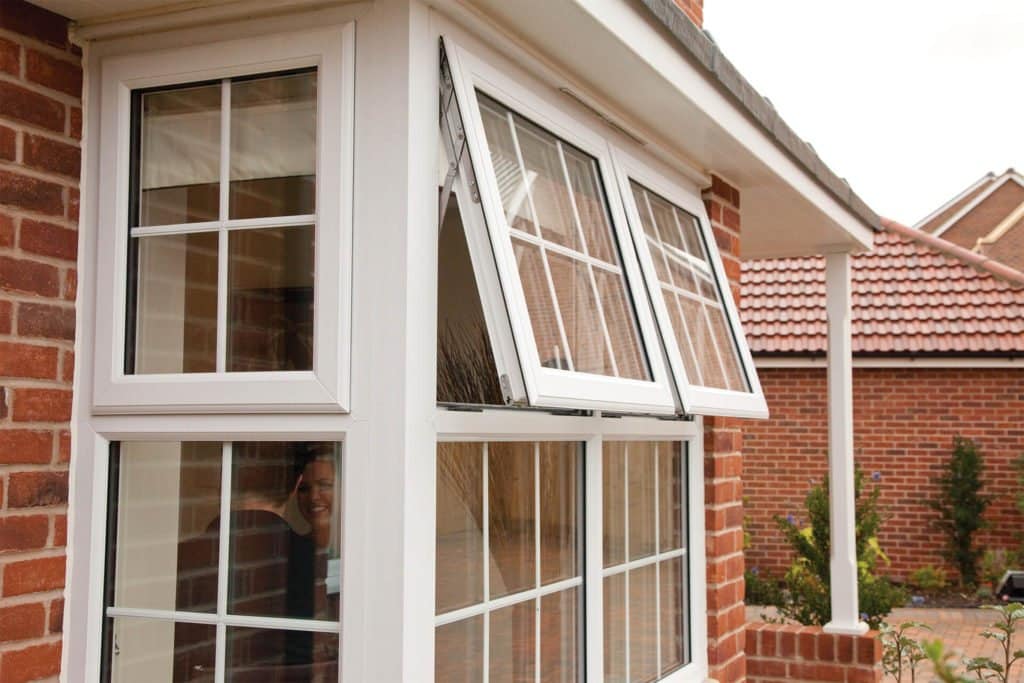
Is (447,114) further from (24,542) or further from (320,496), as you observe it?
(24,542)

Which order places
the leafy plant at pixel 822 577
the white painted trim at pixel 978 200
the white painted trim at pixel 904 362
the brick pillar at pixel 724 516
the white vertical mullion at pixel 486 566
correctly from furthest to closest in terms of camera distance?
the white painted trim at pixel 978 200 → the white painted trim at pixel 904 362 → the leafy plant at pixel 822 577 → the brick pillar at pixel 724 516 → the white vertical mullion at pixel 486 566

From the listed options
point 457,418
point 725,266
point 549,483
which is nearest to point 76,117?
point 457,418

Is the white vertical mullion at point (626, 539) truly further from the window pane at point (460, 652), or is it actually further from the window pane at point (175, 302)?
the window pane at point (175, 302)

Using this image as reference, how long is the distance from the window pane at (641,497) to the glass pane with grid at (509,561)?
55 cm

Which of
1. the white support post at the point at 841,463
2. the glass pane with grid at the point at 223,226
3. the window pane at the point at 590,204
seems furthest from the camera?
the white support post at the point at 841,463

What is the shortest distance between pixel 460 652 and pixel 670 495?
1.83 m

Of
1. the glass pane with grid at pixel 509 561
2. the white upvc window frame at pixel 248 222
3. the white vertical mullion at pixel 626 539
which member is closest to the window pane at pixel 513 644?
the glass pane with grid at pixel 509 561

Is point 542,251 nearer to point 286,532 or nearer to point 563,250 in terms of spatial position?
point 563,250

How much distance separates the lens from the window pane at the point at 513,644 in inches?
121

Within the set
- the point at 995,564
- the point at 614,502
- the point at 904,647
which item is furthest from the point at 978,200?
the point at 614,502

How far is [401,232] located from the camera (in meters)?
2.69

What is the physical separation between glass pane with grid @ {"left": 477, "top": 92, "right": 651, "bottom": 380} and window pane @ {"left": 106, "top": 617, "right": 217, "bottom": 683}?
1.14 meters

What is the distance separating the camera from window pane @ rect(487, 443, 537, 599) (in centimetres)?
309

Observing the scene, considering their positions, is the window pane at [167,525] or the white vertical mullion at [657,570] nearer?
the window pane at [167,525]
